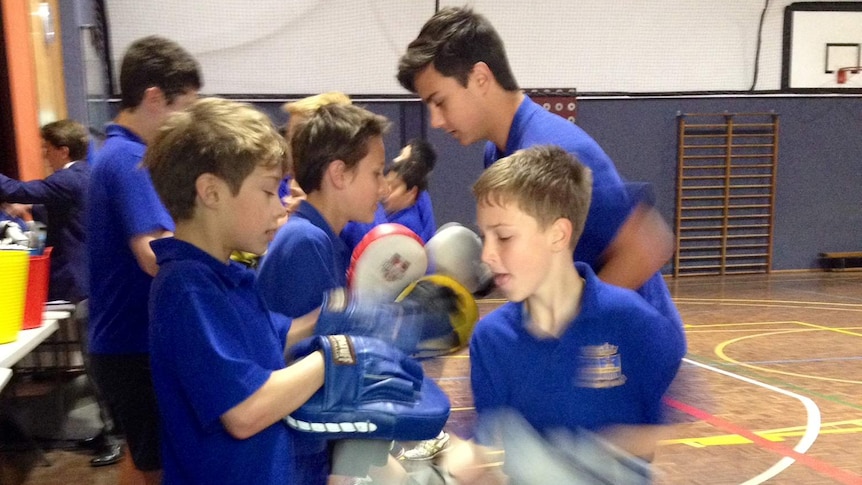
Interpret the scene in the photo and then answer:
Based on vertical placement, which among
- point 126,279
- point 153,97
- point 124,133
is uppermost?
point 153,97

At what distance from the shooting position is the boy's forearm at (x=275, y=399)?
1536 mm

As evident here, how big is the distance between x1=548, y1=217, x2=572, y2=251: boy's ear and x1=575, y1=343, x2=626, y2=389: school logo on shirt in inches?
9.2

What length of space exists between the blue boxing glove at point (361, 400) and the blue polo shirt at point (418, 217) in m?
3.13

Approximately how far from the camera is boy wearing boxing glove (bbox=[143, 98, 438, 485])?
5.02 feet

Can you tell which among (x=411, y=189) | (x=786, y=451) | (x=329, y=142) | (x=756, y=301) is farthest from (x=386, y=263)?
(x=756, y=301)

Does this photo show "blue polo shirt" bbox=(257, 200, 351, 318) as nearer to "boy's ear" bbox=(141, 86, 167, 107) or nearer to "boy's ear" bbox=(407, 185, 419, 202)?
"boy's ear" bbox=(141, 86, 167, 107)

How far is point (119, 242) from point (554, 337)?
1598mm

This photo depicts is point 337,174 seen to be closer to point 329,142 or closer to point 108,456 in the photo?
point 329,142

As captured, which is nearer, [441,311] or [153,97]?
[441,311]

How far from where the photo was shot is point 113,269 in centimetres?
257

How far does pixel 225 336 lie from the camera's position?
1562 mm

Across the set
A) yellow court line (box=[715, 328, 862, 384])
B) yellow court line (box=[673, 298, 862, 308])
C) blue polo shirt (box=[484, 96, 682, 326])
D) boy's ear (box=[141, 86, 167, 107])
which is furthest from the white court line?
yellow court line (box=[673, 298, 862, 308])

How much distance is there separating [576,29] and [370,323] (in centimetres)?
1019

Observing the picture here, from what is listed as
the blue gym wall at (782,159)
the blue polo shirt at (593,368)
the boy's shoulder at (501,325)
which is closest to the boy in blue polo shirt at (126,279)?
the boy's shoulder at (501,325)
